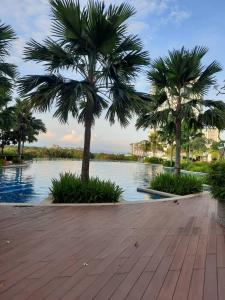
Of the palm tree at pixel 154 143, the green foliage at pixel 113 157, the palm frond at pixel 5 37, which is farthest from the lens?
the green foliage at pixel 113 157

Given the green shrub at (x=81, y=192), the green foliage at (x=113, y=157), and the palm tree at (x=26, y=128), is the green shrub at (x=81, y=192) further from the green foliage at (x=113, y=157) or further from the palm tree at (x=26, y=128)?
the green foliage at (x=113, y=157)

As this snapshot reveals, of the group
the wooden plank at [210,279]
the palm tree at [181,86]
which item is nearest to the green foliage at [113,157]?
the palm tree at [181,86]

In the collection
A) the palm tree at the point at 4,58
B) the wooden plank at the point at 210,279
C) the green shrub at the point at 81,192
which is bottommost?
the wooden plank at the point at 210,279

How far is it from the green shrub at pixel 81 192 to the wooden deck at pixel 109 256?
147 centimetres

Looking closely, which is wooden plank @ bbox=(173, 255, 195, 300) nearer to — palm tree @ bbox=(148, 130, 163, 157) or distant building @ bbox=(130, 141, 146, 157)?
palm tree @ bbox=(148, 130, 163, 157)

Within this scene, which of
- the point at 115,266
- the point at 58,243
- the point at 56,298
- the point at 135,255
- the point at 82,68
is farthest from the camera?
the point at 82,68

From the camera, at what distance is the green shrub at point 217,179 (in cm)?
600

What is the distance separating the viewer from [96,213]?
21.2ft

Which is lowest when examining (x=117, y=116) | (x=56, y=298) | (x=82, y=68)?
(x=56, y=298)

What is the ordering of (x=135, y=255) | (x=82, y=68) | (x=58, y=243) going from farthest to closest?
(x=82, y=68) < (x=58, y=243) < (x=135, y=255)

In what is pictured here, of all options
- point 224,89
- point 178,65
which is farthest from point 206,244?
point 178,65

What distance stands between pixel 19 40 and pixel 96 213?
6161mm

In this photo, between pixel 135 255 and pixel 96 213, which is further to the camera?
pixel 96 213

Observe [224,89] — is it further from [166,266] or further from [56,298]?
[56,298]
